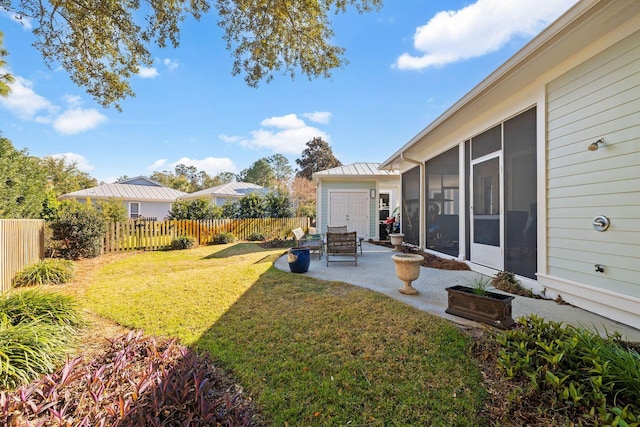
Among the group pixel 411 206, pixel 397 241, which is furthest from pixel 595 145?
pixel 397 241

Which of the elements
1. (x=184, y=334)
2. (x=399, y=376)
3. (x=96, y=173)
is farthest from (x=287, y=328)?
(x=96, y=173)

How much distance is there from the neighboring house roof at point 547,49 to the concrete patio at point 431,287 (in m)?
2.96

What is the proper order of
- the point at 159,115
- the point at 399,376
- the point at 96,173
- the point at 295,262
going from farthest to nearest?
1. the point at 96,173
2. the point at 159,115
3. the point at 295,262
4. the point at 399,376

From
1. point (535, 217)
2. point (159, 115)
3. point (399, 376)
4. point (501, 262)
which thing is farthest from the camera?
point (159, 115)

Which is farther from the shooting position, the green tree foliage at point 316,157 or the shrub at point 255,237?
the green tree foliage at point 316,157

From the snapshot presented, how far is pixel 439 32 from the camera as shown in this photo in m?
5.92

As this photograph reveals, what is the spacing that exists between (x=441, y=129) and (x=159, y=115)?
12799 mm

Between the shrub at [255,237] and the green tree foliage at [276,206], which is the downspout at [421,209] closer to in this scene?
the green tree foliage at [276,206]

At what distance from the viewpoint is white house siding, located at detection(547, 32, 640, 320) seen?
2830mm

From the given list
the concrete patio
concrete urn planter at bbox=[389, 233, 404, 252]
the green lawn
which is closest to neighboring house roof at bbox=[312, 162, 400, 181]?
concrete urn planter at bbox=[389, 233, 404, 252]

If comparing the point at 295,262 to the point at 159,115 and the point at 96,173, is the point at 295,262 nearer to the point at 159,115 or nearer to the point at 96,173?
the point at 159,115

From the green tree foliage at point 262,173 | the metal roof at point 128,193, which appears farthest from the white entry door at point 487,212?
the green tree foliage at point 262,173

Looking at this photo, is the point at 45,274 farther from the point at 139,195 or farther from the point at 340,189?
the point at 139,195

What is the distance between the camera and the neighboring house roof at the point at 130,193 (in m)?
19.9
